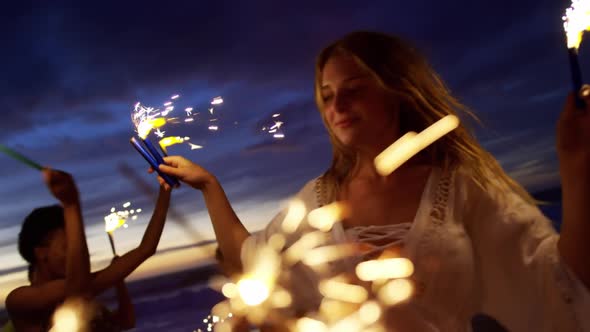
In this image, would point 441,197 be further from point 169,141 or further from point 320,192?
point 169,141

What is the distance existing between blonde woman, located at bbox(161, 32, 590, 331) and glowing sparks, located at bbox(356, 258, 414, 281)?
24mm

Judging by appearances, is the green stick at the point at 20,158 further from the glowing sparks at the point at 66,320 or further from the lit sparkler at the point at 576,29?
the lit sparkler at the point at 576,29

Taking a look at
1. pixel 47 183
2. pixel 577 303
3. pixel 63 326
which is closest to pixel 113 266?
pixel 63 326

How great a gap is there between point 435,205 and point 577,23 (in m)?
0.53

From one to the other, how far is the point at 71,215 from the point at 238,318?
81cm

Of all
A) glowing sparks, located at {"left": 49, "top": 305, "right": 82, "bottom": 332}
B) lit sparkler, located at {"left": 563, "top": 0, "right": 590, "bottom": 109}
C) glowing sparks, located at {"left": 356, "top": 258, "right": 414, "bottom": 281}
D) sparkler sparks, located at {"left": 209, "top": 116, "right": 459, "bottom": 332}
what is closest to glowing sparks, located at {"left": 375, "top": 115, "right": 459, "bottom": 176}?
sparkler sparks, located at {"left": 209, "top": 116, "right": 459, "bottom": 332}

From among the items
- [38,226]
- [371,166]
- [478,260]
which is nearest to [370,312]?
[478,260]

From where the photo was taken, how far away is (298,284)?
152 centimetres

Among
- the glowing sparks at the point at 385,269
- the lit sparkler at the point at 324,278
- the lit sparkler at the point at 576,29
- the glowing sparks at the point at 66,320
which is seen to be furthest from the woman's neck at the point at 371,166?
the glowing sparks at the point at 66,320

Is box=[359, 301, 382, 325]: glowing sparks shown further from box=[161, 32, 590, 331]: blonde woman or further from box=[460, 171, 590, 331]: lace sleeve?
box=[460, 171, 590, 331]: lace sleeve

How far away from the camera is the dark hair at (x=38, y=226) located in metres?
1.67

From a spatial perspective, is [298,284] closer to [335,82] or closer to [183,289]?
[335,82]

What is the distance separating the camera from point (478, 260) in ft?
4.50

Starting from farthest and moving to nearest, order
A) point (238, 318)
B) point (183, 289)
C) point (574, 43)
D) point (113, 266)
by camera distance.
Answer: point (183, 289) < point (238, 318) < point (113, 266) < point (574, 43)
